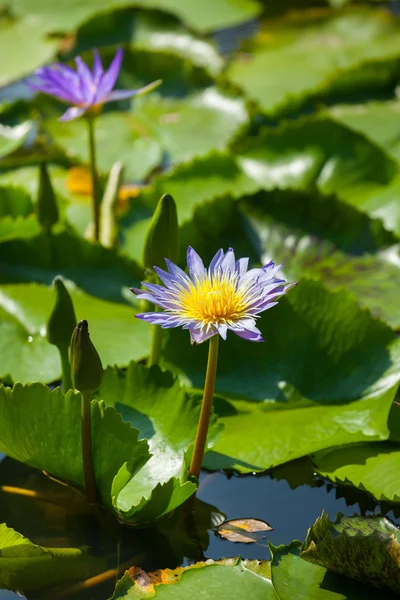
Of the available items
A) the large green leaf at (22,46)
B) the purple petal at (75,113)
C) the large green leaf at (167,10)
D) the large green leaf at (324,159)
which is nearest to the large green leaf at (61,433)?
the purple petal at (75,113)

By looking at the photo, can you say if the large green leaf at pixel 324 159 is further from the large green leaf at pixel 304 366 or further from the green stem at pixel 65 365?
the green stem at pixel 65 365

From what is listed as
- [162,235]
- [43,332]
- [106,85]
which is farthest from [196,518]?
[106,85]

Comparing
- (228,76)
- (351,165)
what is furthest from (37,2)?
(351,165)

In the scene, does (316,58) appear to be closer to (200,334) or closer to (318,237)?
(318,237)

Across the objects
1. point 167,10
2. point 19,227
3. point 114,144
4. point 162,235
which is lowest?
point 114,144

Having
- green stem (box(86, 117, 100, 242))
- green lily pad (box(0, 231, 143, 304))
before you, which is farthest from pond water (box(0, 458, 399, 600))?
green stem (box(86, 117, 100, 242))

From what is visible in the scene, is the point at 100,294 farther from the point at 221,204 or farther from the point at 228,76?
the point at 228,76
